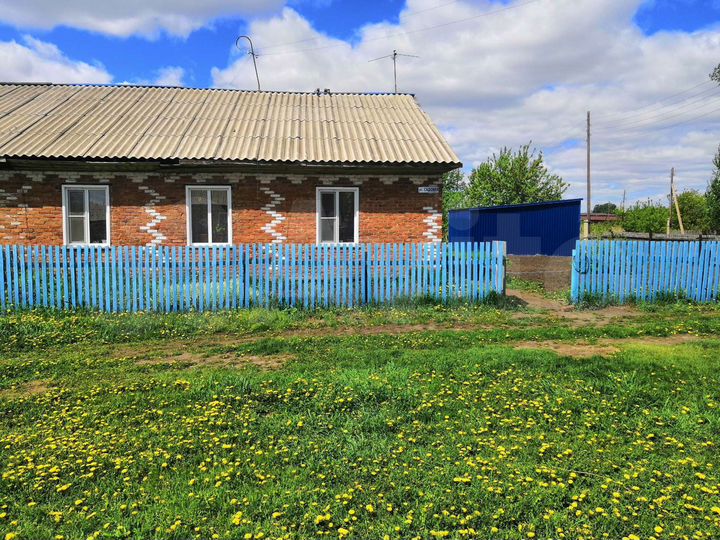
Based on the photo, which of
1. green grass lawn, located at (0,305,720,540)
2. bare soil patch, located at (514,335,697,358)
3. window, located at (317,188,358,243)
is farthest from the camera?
window, located at (317,188,358,243)

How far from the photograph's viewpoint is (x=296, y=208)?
11.6 metres

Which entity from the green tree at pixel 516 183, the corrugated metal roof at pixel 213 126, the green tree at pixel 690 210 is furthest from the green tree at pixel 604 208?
the corrugated metal roof at pixel 213 126

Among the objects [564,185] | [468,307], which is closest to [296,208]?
[468,307]

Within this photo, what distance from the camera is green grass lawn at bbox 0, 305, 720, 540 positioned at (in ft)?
9.95

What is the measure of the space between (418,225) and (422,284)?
7.68 feet

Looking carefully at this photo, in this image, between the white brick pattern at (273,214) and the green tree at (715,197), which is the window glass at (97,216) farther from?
the green tree at (715,197)

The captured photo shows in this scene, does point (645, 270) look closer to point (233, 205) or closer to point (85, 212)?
point (233, 205)

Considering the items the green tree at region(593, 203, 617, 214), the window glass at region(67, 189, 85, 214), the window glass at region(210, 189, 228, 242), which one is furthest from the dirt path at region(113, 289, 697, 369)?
the green tree at region(593, 203, 617, 214)

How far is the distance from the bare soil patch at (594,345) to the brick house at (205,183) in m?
5.30

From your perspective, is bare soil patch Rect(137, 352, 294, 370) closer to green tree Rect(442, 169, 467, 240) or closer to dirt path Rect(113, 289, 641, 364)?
dirt path Rect(113, 289, 641, 364)

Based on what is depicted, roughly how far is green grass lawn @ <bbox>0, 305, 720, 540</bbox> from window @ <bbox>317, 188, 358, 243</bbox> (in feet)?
16.4

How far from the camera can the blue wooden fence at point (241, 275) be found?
9109mm

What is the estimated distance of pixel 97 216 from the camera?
1130 centimetres

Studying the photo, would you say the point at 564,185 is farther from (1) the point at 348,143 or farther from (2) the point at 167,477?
(2) the point at 167,477
